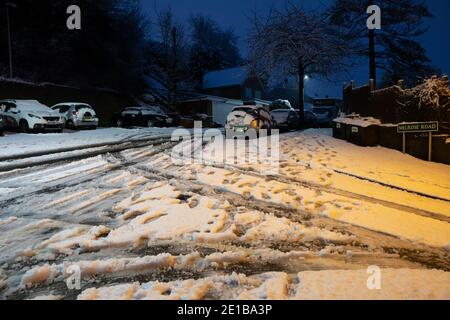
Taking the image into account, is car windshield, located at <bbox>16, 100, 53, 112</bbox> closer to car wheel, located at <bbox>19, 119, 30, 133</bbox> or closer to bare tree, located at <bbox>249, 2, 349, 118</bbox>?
car wheel, located at <bbox>19, 119, 30, 133</bbox>

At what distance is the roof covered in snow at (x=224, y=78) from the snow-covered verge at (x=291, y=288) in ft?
134

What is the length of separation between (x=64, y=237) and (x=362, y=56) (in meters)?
21.4

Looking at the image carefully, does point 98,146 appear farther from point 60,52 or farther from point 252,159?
point 60,52

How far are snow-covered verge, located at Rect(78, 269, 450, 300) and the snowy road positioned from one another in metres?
0.01

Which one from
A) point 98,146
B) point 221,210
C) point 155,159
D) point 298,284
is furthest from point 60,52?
point 298,284

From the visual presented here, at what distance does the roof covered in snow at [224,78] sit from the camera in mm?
44594

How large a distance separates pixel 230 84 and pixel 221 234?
42.3 meters

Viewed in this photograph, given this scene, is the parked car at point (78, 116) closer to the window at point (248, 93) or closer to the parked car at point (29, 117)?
the parked car at point (29, 117)

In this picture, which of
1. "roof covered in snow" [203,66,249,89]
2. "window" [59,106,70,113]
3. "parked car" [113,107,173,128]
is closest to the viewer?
"window" [59,106,70,113]

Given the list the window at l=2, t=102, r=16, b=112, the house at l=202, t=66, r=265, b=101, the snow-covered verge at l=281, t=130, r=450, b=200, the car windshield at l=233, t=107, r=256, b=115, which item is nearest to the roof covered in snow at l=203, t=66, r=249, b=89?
the house at l=202, t=66, r=265, b=101

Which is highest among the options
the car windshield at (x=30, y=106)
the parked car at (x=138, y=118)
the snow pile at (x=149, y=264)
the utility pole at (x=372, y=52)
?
the utility pole at (x=372, y=52)

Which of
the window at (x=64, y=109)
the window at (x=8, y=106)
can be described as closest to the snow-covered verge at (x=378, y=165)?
the window at (x=8, y=106)

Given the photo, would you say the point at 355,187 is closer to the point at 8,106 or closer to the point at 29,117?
the point at 29,117

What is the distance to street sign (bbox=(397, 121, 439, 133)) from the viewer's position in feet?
30.2
